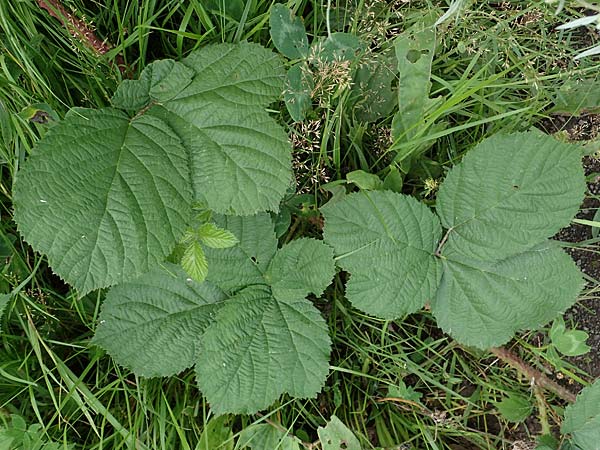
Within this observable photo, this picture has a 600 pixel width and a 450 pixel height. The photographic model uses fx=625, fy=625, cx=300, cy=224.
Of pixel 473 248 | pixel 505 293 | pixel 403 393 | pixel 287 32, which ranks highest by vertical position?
pixel 287 32

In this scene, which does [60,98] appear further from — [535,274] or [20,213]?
[535,274]

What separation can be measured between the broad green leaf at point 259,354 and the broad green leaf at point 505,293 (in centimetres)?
36

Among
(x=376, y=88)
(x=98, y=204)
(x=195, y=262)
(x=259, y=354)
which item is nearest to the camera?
(x=98, y=204)

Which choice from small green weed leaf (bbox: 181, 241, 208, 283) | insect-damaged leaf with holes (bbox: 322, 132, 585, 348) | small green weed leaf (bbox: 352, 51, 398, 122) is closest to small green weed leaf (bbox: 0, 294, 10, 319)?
small green weed leaf (bbox: 181, 241, 208, 283)

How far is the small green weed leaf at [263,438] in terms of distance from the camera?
1751 mm

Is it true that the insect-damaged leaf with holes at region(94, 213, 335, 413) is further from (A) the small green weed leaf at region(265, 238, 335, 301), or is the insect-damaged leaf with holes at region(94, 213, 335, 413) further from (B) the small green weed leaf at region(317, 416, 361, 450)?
(B) the small green weed leaf at region(317, 416, 361, 450)

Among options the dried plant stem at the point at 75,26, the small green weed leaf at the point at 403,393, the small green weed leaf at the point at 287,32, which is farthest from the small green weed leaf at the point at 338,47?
the small green weed leaf at the point at 403,393

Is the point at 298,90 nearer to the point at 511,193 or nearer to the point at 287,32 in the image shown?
the point at 287,32

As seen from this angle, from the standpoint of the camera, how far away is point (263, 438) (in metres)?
1.78

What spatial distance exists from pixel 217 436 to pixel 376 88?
1099 millimetres

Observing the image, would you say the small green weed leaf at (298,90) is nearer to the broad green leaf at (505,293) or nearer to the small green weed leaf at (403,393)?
the broad green leaf at (505,293)

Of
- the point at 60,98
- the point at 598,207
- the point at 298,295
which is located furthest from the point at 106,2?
the point at 598,207

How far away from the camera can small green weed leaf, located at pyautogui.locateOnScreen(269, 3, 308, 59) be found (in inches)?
63.6

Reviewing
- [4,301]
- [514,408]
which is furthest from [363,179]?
[4,301]
